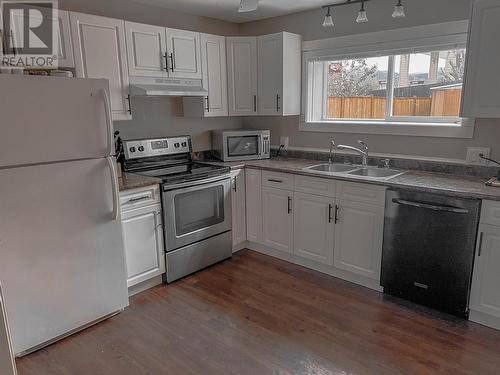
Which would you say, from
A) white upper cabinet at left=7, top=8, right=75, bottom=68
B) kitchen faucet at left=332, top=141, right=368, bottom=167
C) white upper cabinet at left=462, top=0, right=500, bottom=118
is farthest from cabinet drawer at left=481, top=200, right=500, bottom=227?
white upper cabinet at left=7, top=8, right=75, bottom=68

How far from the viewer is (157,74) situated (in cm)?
310

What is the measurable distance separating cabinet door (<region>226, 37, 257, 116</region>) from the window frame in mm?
504

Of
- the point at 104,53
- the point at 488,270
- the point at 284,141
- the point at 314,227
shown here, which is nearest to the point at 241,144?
the point at 284,141

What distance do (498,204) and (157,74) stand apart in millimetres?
2635

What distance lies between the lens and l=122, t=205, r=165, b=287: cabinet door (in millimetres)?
2717

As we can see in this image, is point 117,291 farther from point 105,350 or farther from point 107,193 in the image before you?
point 107,193

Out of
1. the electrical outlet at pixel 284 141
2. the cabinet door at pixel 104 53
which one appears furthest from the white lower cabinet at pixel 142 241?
the electrical outlet at pixel 284 141

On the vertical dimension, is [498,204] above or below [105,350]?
above

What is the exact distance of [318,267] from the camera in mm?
3252

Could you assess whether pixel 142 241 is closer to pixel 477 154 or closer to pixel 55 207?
pixel 55 207

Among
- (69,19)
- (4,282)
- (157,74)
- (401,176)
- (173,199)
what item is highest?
(69,19)

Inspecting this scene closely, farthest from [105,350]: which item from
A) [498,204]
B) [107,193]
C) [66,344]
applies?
[498,204]

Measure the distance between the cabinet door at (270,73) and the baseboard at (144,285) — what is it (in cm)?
187

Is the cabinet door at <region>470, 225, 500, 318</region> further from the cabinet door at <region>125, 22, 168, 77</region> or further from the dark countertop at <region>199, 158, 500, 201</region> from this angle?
the cabinet door at <region>125, 22, 168, 77</region>
